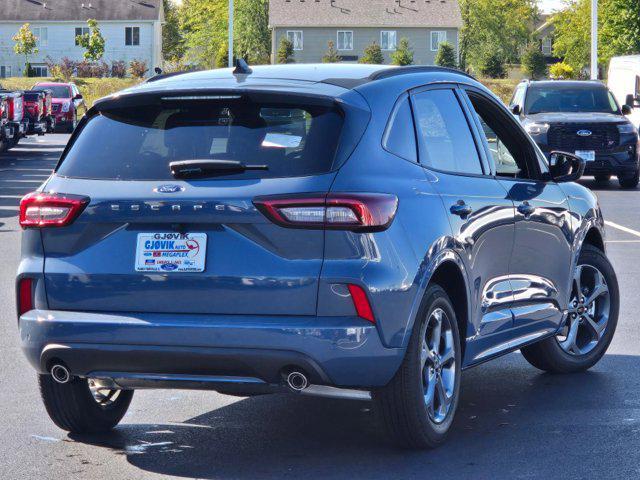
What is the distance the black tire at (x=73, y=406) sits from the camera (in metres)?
6.75

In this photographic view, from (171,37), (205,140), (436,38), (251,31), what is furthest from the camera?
(171,37)

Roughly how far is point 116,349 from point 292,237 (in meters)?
0.86

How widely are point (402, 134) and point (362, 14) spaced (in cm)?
11240

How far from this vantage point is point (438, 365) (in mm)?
6602

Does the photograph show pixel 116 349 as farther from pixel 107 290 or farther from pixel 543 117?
pixel 543 117

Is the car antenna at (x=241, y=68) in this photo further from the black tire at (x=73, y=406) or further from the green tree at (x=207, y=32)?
the green tree at (x=207, y=32)

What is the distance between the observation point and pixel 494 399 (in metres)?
7.81

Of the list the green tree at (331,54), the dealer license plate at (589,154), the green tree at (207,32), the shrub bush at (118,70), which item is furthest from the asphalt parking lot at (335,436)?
the green tree at (207,32)

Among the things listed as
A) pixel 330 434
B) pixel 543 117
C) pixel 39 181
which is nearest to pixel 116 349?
pixel 330 434

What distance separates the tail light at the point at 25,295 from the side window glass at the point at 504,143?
2.56 meters

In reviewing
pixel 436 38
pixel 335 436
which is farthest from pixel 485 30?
pixel 335 436

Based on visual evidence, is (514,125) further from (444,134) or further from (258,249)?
(258,249)

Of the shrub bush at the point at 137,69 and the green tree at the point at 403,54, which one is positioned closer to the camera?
the shrub bush at the point at 137,69

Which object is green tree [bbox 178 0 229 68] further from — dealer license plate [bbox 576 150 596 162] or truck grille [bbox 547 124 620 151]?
dealer license plate [bbox 576 150 596 162]
